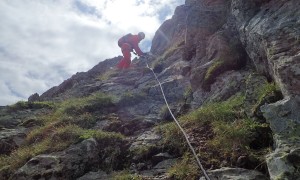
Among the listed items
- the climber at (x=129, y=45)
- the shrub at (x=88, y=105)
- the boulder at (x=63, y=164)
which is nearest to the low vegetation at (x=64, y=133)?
the shrub at (x=88, y=105)

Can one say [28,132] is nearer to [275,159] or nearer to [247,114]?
[247,114]

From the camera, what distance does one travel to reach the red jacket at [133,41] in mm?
23359

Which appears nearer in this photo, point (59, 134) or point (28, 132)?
point (59, 134)

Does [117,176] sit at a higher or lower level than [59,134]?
lower

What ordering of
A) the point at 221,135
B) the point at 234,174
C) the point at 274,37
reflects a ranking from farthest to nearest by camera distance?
the point at 274,37 < the point at 221,135 < the point at 234,174

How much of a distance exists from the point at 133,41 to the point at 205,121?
1524 cm

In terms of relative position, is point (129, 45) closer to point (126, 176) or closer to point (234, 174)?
point (126, 176)

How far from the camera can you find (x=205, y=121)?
8.95 m

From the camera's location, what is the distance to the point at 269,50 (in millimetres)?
8016

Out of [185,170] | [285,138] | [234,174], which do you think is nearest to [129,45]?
[185,170]

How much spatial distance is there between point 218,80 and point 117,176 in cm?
515

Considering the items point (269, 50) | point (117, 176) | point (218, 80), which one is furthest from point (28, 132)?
point (269, 50)

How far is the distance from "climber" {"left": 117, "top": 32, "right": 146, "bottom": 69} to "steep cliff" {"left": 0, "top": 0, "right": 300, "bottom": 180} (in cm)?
800

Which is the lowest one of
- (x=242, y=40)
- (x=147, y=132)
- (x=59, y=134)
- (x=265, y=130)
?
(x=265, y=130)
